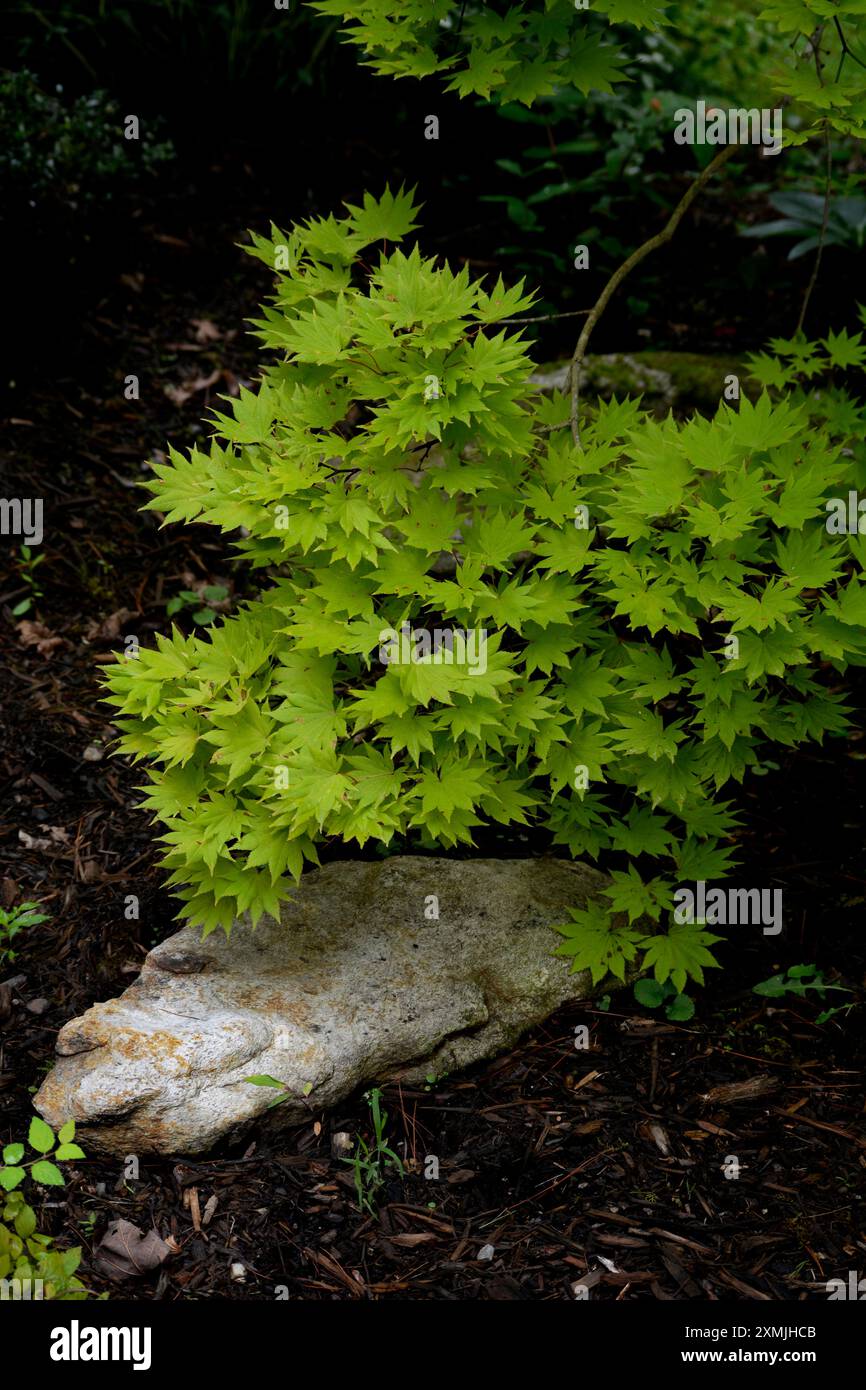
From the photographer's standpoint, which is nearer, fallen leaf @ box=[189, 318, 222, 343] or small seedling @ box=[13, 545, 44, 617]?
small seedling @ box=[13, 545, 44, 617]

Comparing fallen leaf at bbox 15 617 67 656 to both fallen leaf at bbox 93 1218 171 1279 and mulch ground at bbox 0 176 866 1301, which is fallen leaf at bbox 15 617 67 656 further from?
fallen leaf at bbox 93 1218 171 1279

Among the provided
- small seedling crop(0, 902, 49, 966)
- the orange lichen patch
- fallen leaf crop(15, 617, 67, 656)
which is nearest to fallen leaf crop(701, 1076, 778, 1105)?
the orange lichen patch

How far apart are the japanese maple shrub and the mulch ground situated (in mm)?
675

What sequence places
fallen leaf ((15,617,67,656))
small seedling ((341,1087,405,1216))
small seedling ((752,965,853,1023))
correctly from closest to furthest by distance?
1. small seedling ((341,1087,405,1216))
2. small seedling ((752,965,853,1023))
3. fallen leaf ((15,617,67,656))

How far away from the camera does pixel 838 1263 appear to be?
2885 millimetres

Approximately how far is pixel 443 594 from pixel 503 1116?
1.50 m

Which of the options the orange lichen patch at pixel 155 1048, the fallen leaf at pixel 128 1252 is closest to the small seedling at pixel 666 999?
the orange lichen patch at pixel 155 1048

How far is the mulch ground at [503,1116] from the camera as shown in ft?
9.41

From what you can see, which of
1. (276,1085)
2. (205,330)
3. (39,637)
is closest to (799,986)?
(276,1085)

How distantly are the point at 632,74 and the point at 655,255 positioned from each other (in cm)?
129

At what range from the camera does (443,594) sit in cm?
290

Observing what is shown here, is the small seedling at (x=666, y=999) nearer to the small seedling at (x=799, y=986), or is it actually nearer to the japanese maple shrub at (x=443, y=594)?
the small seedling at (x=799, y=986)

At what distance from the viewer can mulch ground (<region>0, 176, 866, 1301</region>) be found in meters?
2.87

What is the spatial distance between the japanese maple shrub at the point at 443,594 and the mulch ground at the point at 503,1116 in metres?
0.67
